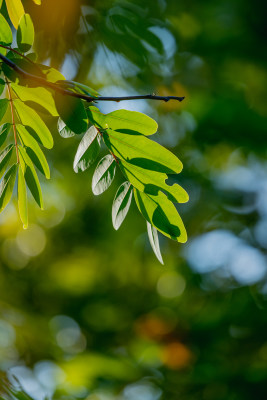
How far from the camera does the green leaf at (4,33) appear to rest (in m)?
0.56

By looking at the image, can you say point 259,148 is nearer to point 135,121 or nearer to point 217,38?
point 217,38

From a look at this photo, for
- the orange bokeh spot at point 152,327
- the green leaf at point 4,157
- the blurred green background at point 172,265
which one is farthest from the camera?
the orange bokeh spot at point 152,327

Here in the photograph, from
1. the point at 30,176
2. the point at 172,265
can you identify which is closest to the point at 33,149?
the point at 30,176

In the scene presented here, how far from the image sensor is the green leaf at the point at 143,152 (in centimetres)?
58

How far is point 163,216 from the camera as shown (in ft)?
1.96

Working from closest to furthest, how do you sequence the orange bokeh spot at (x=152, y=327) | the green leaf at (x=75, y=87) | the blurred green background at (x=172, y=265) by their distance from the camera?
the green leaf at (x=75, y=87), the blurred green background at (x=172, y=265), the orange bokeh spot at (x=152, y=327)

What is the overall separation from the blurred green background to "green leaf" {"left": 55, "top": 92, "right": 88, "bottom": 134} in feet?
5.73

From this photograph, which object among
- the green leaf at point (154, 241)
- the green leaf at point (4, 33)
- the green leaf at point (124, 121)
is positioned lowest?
the green leaf at point (154, 241)

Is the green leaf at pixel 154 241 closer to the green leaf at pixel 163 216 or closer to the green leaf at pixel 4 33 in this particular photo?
the green leaf at pixel 163 216

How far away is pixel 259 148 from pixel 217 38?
33.0 inches

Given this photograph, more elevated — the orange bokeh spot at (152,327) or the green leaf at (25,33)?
the orange bokeh spot at (152,327)

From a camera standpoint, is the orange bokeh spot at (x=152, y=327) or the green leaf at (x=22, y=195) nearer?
the green leaf at (x=22, y=195)

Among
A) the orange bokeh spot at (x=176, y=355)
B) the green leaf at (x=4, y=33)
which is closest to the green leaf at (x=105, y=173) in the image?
the green leaf at (x=4, y=33)

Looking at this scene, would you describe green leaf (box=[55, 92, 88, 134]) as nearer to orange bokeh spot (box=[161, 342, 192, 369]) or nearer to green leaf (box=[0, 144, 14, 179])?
green leaf (box=[0, 144, 14, 179])
